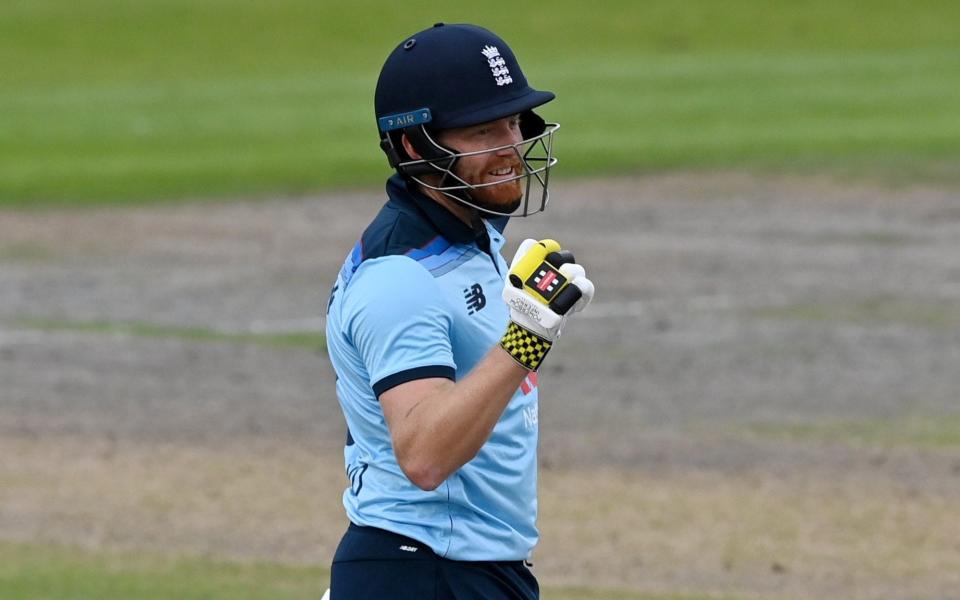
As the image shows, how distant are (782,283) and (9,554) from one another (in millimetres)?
8982

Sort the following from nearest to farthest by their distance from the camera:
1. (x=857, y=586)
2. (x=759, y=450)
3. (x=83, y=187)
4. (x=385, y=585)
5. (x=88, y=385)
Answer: (x=385, y=585) → (x=857, y=586) → (x=759, y=450) → (x=88, y=385) → (x=83, y=187)

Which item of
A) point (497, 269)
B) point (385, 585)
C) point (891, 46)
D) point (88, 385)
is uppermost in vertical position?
point (497, 269)

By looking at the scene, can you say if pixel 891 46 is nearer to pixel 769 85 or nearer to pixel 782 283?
pixel 769 85

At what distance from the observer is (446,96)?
5.14m

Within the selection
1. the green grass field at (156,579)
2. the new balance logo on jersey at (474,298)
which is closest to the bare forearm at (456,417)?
the new balance logo on jersey at (474,298)

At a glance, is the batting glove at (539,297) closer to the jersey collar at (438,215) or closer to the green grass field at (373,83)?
the jersey collar at (438,215)

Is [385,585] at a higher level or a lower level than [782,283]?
higher

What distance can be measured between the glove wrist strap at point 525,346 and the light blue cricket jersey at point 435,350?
211 mm

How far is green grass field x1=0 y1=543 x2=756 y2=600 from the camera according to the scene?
881 cm

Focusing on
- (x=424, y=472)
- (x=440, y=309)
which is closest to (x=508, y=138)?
(x=440, y=309)

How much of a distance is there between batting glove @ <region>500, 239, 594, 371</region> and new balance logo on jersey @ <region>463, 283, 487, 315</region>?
290 millimetres

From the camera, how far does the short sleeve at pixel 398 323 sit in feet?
15.7

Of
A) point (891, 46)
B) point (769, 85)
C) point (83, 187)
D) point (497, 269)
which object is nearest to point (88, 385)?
point (497, 269)

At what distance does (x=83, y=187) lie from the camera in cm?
2314
